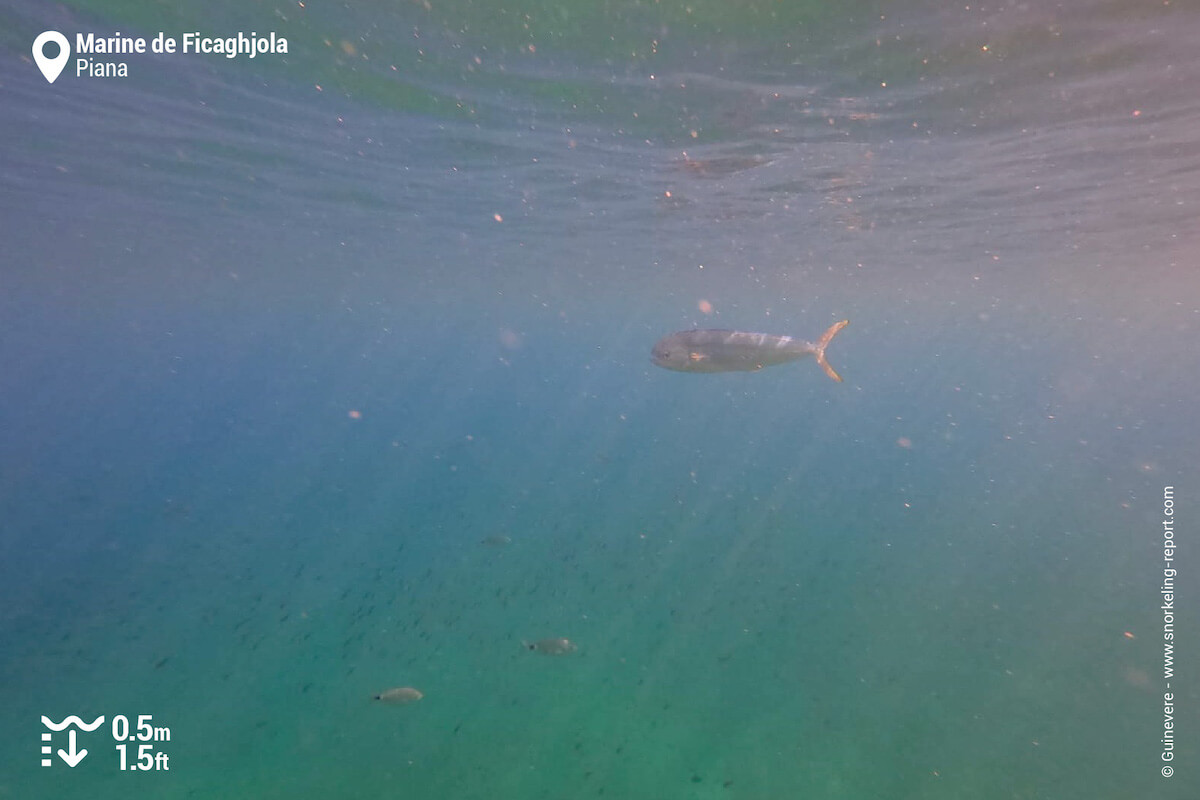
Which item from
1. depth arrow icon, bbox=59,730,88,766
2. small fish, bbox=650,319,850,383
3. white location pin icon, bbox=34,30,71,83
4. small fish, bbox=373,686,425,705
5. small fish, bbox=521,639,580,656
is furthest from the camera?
white location pin icon, bbox=34,30,71,83

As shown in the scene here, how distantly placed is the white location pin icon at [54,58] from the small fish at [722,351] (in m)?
12.8

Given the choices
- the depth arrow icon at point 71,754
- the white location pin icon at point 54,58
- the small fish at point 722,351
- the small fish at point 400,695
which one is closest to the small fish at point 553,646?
the small fish at point 400,695

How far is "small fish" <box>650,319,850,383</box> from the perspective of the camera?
8180 millimetres

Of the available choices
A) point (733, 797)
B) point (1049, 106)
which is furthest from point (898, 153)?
point (733, 797)

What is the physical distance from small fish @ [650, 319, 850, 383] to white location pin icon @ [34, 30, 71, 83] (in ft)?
41.9

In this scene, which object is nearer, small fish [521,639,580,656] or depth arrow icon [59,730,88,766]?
small fish [521,639,580,656]

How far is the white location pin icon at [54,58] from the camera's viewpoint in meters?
11.5

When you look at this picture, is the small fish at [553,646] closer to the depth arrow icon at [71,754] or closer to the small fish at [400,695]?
the small fish at [400,695]

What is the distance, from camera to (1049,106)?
495 inches

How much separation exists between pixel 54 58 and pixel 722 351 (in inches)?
567

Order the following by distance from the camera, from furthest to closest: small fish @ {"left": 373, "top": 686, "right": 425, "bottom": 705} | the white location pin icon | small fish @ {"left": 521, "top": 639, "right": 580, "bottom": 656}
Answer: the white location pin icon → small fish @ {"left": 521, "top": 639, "right": 580, "bottom": 656} → small fish @ {"left": 373, "top": 686, "right": 425, "bottom": 705}

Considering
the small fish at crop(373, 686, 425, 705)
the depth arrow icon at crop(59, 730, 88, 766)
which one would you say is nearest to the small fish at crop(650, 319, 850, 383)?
the small fish at crop(373, 686, 425, 705)

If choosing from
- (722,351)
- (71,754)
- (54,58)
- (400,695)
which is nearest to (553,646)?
(400,695)

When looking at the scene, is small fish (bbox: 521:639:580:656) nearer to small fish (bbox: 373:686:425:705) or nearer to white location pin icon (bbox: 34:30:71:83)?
small fish (bbox: 373:686:425:705)
